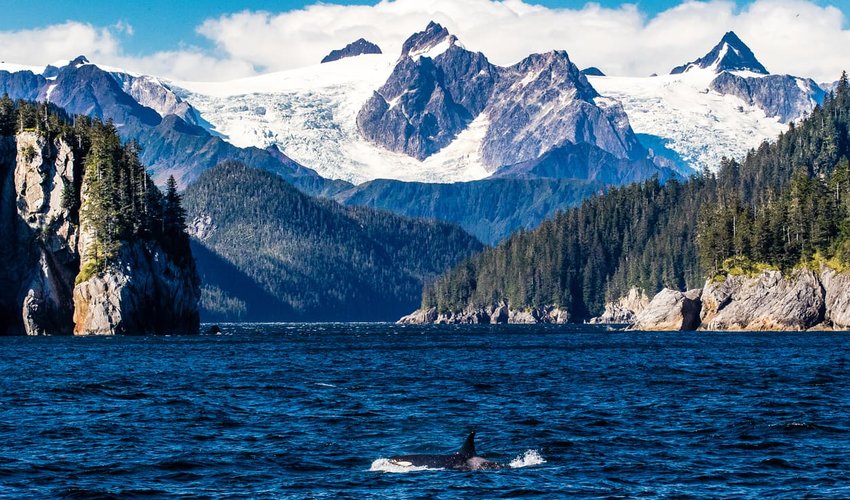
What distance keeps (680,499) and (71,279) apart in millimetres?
158859

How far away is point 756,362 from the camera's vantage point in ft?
359

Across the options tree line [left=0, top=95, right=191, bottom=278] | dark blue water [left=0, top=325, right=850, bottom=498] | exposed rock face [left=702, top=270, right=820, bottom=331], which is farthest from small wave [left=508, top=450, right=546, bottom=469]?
exposed rock face [left=702, top=270, right=820, bottom=331]

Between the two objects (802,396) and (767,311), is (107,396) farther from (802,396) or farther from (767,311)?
(767,311)

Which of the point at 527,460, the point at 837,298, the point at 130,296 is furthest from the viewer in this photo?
the point at 837,298

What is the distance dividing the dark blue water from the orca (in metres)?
0.90

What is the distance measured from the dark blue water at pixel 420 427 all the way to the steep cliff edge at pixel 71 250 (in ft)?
248

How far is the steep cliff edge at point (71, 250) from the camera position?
183500 mm

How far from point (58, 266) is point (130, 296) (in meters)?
13.1

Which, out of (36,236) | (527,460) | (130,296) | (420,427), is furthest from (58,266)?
(527,460)

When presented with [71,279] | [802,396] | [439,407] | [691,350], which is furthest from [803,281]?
[439,407]

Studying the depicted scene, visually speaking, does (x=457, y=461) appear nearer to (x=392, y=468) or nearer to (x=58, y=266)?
(x=392, y=468)

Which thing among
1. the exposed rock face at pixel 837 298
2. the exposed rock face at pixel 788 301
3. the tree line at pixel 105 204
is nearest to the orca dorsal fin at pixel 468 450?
the tree line at pixel 105 204

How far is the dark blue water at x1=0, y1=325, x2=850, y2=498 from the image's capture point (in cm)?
4703

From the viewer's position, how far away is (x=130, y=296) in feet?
608
